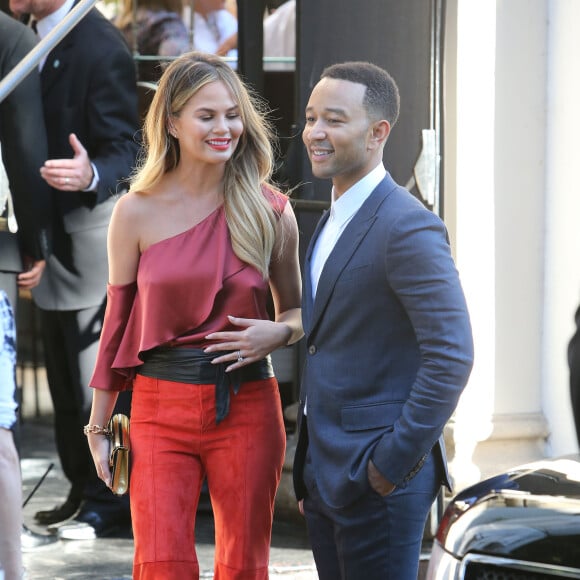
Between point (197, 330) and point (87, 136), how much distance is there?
234 centimetres

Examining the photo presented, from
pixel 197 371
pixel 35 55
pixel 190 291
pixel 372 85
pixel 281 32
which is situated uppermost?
pixel 281 32

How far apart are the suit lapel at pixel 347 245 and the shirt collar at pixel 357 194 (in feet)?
0.09

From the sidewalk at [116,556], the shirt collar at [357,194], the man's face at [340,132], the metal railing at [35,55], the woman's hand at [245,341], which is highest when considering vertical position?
the metal railing at [35,55]

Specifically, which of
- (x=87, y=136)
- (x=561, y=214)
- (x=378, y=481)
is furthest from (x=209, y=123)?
(x=561, y=214)

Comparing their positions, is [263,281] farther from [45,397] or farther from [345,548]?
[45,397]

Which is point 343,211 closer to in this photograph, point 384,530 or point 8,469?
point 384,530

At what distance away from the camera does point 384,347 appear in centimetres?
322

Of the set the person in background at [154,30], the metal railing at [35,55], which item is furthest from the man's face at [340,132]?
the person in background at [154,30]

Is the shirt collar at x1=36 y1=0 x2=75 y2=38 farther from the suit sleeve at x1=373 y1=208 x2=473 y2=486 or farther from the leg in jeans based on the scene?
the suit sleeve at x1=373 y1=208 x2=473 y2=486

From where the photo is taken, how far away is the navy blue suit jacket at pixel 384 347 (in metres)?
3.09

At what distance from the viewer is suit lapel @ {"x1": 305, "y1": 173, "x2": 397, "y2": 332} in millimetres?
3240

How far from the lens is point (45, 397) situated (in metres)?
9.69

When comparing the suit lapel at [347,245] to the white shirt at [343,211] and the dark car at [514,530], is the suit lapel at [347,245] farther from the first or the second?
the dark car at [514,530]

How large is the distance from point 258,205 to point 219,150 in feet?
0.65
